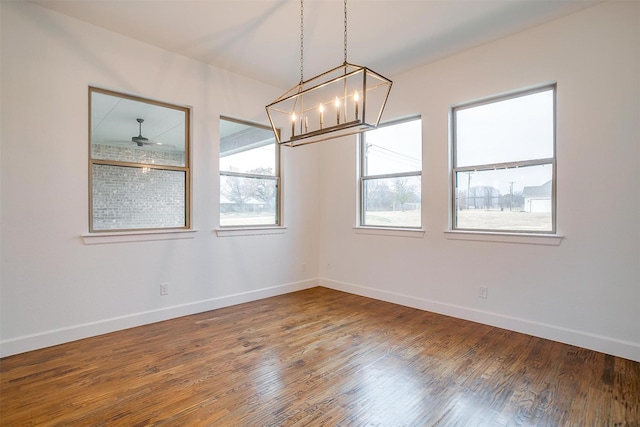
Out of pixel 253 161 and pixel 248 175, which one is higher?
pixel 253 161

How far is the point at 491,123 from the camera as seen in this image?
3516 millimetres

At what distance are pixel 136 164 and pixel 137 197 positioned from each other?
35 centimetres

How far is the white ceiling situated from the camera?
2.77 m

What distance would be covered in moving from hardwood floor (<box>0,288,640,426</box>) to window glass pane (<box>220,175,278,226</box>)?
145 cm

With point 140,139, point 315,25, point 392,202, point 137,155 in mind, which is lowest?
point 392,202

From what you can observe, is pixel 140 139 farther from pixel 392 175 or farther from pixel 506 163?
pixel 506 163

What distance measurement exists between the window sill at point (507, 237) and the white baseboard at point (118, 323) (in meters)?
2.51

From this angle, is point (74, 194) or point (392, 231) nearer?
point (74, 194)

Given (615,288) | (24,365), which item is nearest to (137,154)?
(24,365)

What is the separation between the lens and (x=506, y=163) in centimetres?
337

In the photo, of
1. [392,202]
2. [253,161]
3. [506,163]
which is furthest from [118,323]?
[506,163]

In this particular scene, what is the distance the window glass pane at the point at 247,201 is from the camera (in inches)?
164

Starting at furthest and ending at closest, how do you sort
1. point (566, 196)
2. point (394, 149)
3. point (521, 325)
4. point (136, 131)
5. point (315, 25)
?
point (394, 149), point (136, 131), point (521, 325), point (315, 25), point (566, 196)

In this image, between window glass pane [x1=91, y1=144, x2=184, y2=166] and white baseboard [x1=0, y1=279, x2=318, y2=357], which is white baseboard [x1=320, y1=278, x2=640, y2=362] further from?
window glass pane [x1=91, y1=144, x2=184, y2=166]
